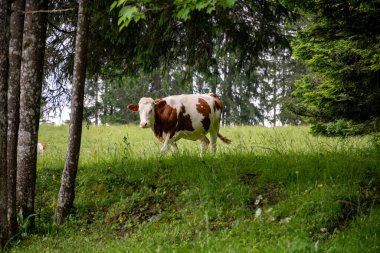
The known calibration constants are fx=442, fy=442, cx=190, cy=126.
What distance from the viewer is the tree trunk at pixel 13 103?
609 cm

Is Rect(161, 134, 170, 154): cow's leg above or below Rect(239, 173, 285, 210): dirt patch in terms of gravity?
above

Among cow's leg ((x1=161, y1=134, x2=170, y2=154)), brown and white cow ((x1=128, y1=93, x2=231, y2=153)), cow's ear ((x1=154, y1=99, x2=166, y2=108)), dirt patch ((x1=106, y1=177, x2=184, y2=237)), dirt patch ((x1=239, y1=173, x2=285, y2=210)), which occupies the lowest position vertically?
dirt patch ((x1=106, y1=177, x2=184, y2=237))

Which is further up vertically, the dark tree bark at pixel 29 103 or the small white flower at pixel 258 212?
the dark tree bark at pixel 29 103

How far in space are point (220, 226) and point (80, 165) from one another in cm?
464

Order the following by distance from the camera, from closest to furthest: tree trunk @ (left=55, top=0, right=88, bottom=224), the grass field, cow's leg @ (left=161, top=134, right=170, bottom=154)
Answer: the grass field, tree trunk @ (left=55, top=0, right=88, bottom=224), cow's leg @ (left=161, top=134, right=170, bottom=154)

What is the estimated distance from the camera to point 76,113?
6547mm

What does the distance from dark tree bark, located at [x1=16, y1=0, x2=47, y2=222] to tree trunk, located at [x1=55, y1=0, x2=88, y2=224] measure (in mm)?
507

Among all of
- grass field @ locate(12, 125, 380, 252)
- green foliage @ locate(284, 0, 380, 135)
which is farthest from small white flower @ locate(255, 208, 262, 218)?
green foliage @ locate(284, 0, 380, 135)

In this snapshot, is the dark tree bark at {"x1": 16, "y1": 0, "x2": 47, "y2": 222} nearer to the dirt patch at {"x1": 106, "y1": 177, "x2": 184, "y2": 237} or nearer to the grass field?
the grass field

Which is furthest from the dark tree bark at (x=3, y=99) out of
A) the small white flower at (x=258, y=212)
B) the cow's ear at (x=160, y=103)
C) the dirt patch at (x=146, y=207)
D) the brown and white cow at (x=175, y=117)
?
the cow's ear at (x=160, y=103)

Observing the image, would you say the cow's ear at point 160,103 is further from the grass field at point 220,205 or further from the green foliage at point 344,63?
the green foliage at point 344,63

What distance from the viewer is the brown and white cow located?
9969 millimetres

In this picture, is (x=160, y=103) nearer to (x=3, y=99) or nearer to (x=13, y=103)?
(x=13, y=103)

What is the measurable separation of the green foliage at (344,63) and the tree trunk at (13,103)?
3.85 m
